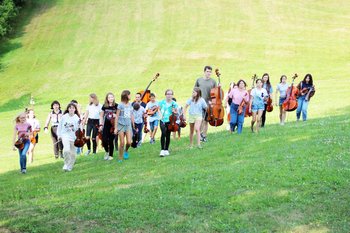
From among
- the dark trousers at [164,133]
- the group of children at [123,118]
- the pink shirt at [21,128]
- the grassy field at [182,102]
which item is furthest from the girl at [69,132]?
the dark trousers at [164,133]

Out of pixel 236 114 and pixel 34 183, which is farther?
pixel 236 114

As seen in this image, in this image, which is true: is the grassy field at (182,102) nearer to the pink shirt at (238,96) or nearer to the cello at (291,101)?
the cello at (291,101)

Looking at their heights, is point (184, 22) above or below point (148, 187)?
above

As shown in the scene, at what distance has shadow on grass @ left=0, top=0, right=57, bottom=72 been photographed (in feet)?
198

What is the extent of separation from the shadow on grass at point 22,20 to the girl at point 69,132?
41.5 metres

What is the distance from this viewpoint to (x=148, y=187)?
11.9 m

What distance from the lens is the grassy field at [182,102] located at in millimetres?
10125

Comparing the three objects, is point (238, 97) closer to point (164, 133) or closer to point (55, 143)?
point (164, 133)

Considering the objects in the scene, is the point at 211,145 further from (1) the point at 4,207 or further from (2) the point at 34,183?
(1) the point at 4,207

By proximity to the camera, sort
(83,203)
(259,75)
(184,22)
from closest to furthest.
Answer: (83,203) → (259,75) → (184,22)

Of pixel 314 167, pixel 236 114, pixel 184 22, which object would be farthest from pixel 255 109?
pixel 184 22

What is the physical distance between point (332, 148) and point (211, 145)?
4.46m

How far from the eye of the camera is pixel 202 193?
436 inches

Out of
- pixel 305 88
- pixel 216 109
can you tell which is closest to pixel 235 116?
pixel 216 109
